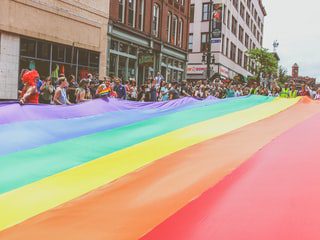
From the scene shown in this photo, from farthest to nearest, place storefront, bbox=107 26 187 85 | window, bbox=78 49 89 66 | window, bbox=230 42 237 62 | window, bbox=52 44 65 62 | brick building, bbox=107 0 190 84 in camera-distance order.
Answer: window, bbox=230 42 237 62
brick building, bbox=107 0 190 84
storefront, bbox=107 26 187 85
window, bbox=78 49 89 66
window, bbox=52 44 65 62

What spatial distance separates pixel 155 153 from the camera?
14.4 feet

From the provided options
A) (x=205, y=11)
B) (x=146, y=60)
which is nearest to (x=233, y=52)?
(x=205, y=11)

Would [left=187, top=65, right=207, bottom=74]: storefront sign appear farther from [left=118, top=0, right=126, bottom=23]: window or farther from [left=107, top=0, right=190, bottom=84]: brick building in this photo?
[left=118, top=0, right=126, bottom=23]: window

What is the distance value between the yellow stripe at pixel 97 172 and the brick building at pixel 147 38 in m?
19.2

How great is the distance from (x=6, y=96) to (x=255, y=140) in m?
→ 15.1

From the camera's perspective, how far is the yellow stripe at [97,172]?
318 cm

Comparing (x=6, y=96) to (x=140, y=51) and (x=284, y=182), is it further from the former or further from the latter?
(x=284, y=182)

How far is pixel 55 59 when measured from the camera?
64.9 feet

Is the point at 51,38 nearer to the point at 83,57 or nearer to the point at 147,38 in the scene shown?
the point at 83,57

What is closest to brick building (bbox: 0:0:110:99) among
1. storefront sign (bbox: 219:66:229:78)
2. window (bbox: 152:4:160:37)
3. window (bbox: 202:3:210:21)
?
window (bbox: 152:4:160:37)

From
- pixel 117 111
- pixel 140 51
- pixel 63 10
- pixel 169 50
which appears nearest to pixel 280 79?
pixel 169 50

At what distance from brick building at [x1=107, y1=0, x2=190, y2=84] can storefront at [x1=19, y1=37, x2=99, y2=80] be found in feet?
6.12

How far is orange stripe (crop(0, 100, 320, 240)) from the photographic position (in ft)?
7.67

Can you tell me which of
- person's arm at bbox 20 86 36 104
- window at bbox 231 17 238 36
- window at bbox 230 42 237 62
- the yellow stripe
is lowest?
the yellow stripe
